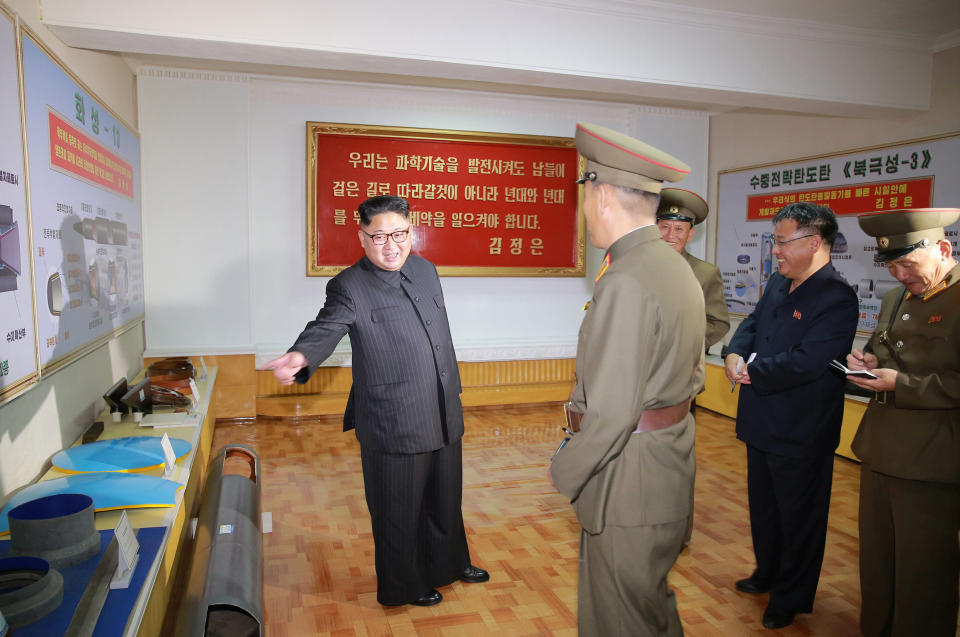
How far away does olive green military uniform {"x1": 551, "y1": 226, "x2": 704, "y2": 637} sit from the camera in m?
1.46

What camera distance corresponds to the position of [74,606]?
140 cm

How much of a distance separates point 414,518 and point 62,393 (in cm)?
156

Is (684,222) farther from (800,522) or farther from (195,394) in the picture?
(195,394)

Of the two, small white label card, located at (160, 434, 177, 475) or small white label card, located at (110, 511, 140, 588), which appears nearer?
small white label card, located at (110, 511, 140, 588)

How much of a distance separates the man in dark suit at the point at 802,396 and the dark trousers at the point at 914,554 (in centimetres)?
22

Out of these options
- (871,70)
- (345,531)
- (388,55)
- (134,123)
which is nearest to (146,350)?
(134,123)

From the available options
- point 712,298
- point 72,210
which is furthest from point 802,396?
point 72,210

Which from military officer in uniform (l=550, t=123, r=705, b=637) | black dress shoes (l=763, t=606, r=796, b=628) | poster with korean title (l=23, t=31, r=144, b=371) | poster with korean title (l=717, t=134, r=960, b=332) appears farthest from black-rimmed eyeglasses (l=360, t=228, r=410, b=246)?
poster with korean title (l=717, t=134, r=960, b=332)

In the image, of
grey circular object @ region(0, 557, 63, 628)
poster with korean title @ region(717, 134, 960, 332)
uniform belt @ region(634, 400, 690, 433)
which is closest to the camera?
grey circular object @ region(0, 557, 63, 628)

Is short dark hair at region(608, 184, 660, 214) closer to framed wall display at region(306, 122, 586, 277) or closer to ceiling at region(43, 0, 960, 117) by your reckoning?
ceiling at region(43, 0, 960, 117)

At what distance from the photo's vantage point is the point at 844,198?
4.90 m

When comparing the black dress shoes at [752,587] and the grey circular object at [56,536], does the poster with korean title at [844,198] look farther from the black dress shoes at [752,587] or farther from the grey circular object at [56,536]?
the grey circular object at [56,536]

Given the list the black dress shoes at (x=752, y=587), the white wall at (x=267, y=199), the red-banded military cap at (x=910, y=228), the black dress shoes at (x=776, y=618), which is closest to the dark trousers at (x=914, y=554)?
the black dress shoes at (x=776, y=618)

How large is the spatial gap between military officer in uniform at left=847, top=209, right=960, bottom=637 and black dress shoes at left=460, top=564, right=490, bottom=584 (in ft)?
4.86
